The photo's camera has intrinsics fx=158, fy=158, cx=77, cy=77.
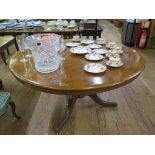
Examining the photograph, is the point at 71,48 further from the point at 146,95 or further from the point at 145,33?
the point at 145,33

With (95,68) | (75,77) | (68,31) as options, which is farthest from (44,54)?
(68,31)

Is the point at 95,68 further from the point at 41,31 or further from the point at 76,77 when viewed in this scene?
the point at 41,31

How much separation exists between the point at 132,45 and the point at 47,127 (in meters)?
3.27

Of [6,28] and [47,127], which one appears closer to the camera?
[47,127]

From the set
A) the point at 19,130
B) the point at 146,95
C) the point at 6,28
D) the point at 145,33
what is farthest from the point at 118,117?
the point at 145,33

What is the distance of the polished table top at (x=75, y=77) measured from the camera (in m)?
1.05

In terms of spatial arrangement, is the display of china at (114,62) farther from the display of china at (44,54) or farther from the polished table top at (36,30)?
the polished table top at (36,30)

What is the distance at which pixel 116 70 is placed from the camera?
4.13 ft

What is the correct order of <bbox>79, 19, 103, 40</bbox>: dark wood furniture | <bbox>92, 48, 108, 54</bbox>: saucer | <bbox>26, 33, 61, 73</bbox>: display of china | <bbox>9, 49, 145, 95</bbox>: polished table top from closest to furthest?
<bbox>9, 49, 145, 95</bbox>: polished table top < <bbox>26, 33, 61, 73</bbox>: display of china < <bbox>92, 48, 108, 54</bbox>: saucer < <bbox>79, 19, 103, 40</bbox>: dark wood furniture

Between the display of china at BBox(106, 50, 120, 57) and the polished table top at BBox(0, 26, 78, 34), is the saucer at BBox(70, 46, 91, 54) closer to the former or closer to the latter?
the display of china at BBox(106, 50, 120, 57)

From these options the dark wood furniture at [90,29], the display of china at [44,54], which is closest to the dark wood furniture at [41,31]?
the dark wood furniture at [90,29]

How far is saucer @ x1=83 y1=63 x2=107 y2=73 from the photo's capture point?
123 cm

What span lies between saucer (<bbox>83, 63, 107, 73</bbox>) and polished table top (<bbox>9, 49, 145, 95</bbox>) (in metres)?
0.03

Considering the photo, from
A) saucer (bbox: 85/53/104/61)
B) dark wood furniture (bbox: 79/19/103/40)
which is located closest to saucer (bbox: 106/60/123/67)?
saucer (bbox: 85/53/104/61)
